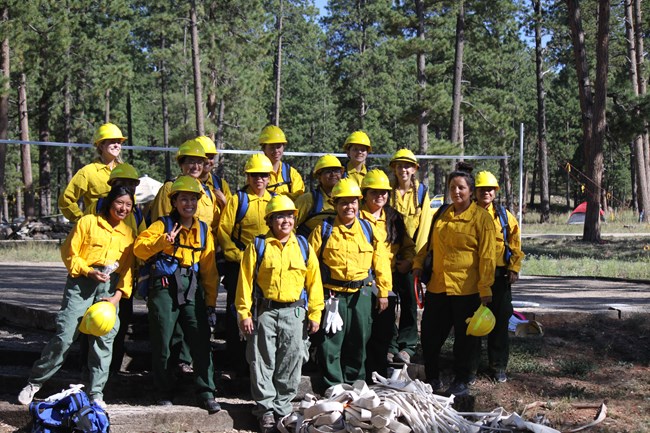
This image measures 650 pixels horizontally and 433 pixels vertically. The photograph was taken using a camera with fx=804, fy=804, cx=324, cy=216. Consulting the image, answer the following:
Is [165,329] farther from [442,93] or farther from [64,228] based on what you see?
[442,93]

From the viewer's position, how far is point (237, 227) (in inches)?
265

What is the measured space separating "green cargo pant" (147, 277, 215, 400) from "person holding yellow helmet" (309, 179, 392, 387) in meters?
0.93

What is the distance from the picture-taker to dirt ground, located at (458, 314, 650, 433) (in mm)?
6395

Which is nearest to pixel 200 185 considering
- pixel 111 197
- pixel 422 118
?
pixel 111 197

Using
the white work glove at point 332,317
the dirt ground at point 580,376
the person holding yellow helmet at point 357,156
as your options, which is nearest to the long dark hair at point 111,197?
the white work glove at point 332,317

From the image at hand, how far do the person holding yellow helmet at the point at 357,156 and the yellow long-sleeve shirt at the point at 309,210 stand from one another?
1.47 feet

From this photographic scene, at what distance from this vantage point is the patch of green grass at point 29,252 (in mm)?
19109

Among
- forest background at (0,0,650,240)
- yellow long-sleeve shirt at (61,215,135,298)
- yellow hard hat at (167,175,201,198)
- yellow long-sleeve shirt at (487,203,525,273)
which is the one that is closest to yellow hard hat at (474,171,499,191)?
yellow long-sleeve shirt at (487,203,525,273)

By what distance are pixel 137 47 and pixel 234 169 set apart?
10156mm

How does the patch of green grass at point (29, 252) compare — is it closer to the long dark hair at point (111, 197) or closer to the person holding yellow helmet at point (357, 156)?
the person holding yellow helmet at point (357, 156)

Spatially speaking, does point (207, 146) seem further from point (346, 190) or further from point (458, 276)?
point (458, 276)

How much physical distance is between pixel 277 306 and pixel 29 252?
53.8 feet

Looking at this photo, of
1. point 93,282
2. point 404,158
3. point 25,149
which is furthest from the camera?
point 25,149

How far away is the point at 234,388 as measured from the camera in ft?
22.6
